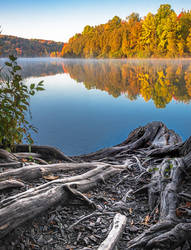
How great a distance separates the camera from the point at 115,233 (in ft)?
7.81

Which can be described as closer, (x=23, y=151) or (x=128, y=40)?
(x=23, y=151)

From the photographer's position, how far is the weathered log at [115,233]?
2.18 metres

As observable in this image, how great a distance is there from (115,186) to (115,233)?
4.97 feet

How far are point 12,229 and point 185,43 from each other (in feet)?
231

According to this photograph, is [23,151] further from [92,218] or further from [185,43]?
[185,43]

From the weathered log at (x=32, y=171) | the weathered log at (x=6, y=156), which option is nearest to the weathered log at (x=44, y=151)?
the weathered log at (x=6, y=156)

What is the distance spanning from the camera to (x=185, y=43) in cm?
6294

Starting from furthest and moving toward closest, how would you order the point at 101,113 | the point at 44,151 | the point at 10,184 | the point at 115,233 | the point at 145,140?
1. the point at 101,113
2. the point at 145,140
3. the point at 44,151
4. the point at 10,184
5. the point at 115,233

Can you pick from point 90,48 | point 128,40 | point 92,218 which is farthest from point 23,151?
point 90,48

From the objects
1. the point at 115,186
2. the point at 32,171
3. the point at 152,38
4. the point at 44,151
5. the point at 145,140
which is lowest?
the point at 115,186

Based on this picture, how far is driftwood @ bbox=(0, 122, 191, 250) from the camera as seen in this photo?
2234 millimetres

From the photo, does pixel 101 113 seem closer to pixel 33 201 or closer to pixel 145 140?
pixel 145 140

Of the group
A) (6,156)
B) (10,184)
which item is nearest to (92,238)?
(10,184)

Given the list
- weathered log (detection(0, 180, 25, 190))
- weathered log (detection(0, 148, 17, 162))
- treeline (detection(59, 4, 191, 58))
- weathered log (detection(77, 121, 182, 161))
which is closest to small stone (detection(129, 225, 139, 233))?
weathered log (detection(0, 180, 25, 190))
